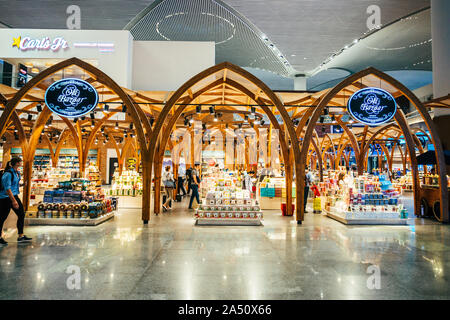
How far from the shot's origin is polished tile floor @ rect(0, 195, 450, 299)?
3105 mm

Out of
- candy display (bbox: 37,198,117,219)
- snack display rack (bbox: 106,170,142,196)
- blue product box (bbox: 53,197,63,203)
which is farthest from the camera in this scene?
snack display rack (bbox: 106,170,142,196)

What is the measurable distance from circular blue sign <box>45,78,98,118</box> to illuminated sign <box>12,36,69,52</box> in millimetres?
9848

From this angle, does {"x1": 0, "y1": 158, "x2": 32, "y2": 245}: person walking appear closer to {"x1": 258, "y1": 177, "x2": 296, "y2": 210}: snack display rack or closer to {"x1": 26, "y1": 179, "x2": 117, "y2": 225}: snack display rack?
{"x1": 26, "y1": 179, "x2": 117, "y2": 225}: snack display rack

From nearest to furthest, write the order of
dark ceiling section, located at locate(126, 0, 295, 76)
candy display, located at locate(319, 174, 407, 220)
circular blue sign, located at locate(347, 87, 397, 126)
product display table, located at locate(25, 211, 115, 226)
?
1. circular blue sign, located at locate(347, 87, 397, 126)
2. product display table, located at locate(25, 211, 115, 226)
3. candy display, located at locate(319, 174, 407, 220)
4. dark ceiling section, located at locate(126, 0, 295, 76)

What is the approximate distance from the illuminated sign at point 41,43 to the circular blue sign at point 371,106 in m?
14.3

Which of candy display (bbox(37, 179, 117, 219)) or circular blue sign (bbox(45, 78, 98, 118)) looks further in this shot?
candy display (bbox(37, 179, 117, 219))

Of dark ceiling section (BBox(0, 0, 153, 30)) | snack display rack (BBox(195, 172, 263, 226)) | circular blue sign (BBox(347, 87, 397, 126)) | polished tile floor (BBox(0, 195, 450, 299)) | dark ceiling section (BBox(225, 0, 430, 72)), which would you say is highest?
dark ceiling section (BBox(0, 0, 153, 30))

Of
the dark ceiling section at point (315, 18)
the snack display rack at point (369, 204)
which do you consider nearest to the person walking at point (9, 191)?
the snack display rack at point (369, 204)

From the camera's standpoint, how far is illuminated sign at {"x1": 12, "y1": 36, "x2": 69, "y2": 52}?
45.4 ft

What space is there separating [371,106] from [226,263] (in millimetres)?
5363

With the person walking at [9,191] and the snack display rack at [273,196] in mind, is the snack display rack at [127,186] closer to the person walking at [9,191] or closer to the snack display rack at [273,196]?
the snack display rack at [273,196]

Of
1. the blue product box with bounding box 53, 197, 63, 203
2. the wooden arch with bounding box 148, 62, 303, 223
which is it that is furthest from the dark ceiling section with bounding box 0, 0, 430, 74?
the blue product box with bounding box 53, 197, 63, 203

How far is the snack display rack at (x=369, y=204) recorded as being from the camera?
735 cm

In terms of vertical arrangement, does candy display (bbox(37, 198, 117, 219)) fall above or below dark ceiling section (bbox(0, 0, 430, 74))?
below
